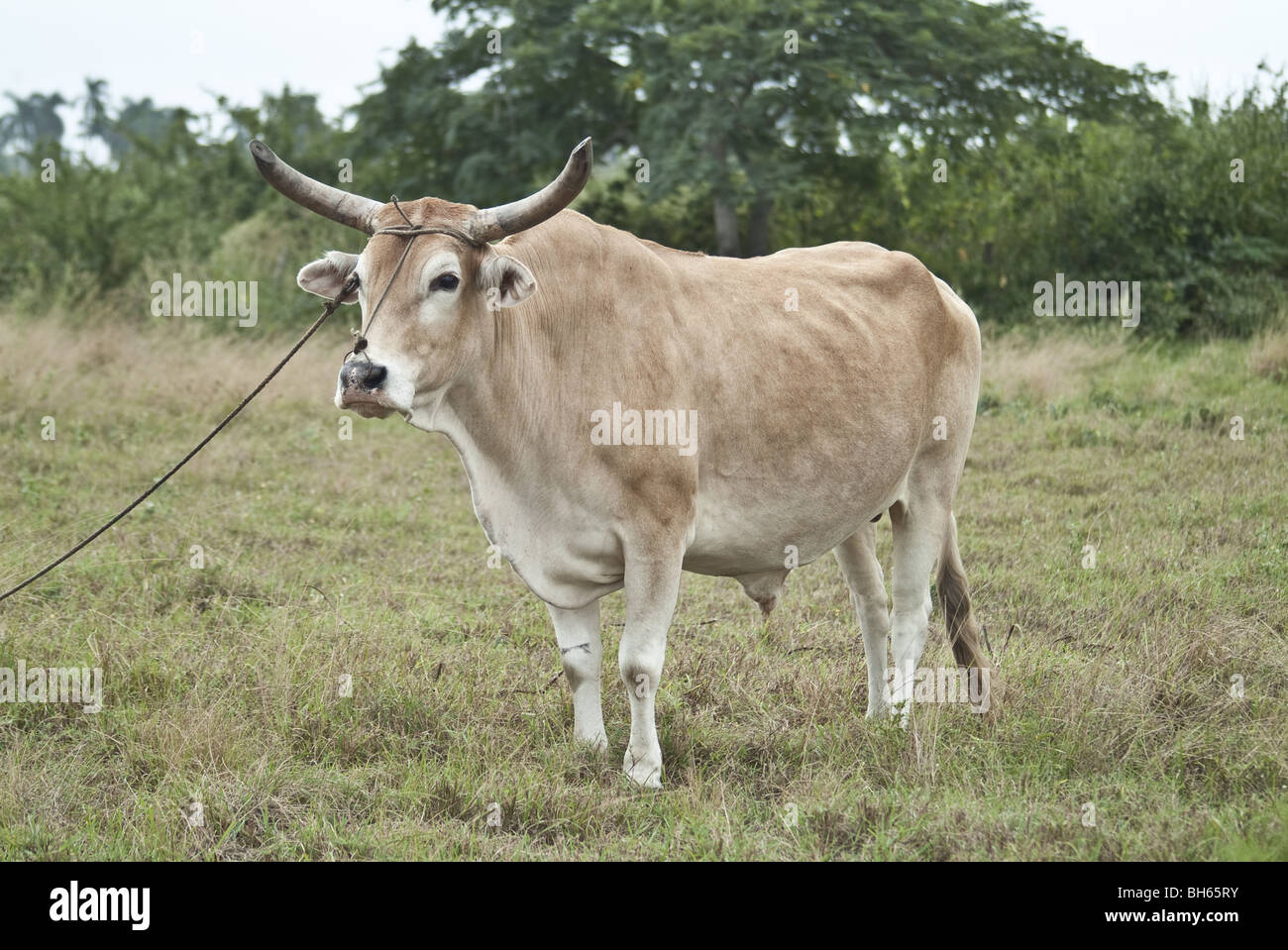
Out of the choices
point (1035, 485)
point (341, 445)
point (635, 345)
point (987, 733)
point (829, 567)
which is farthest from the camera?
point (341, 445)

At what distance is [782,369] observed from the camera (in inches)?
184

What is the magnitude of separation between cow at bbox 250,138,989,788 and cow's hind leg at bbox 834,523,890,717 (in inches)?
7.5

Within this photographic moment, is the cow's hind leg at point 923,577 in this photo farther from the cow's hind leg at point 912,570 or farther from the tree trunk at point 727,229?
the tree trunk at point 727,229

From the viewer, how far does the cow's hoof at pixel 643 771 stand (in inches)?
174

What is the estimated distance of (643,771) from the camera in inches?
175

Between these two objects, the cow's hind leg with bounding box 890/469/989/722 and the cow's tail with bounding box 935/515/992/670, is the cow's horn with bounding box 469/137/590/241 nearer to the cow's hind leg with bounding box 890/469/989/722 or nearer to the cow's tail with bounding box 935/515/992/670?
the cow's hind leg with bounding box 890/469/989/722

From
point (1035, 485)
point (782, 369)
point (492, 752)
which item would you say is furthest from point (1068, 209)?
point (492, 752)

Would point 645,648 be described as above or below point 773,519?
below

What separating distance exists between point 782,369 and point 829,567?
3.14m

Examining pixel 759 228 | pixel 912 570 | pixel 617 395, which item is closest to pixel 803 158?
pixel 759 228

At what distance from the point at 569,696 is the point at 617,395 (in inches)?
59.5

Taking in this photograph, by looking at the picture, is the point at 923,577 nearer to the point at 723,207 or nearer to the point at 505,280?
the point at 505,280

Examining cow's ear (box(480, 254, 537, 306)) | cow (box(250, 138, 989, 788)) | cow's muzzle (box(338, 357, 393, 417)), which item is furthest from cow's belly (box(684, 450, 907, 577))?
cow's muzzle (box(338, 357, 393, 417))
